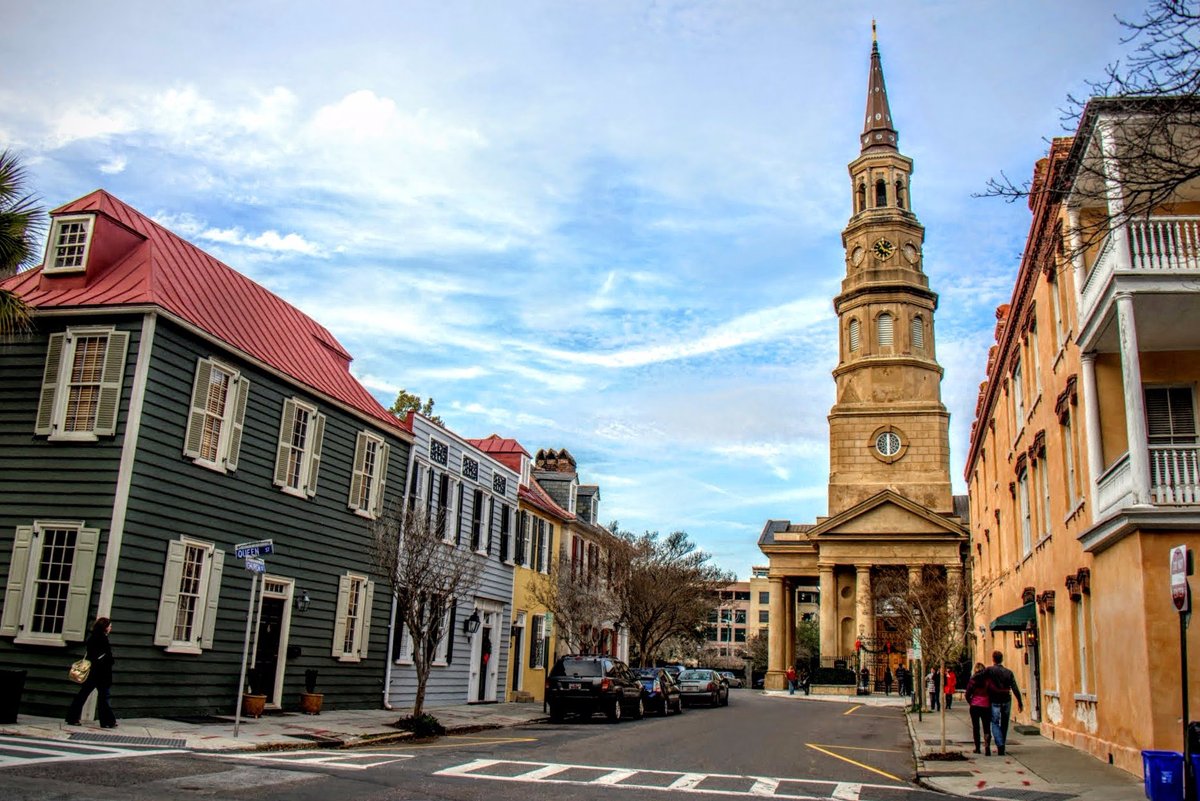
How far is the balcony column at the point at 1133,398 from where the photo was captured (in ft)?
49.4

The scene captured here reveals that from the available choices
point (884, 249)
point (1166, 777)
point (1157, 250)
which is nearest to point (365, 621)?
point (1166, 777)

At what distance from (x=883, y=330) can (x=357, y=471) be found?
169 feet

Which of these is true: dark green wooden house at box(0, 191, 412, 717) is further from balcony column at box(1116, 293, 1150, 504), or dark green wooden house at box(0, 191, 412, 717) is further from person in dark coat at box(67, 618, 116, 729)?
balcony column at box(1116, 293, 1150, 504)

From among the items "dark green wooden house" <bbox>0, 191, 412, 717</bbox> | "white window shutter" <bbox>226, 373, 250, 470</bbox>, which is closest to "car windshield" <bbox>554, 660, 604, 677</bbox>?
"dark green wooden house" <bbox>0, 191, 412, 717</bbox>

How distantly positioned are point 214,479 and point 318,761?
726cm

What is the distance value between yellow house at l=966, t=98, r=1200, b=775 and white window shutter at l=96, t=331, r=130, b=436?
13918 millimetres

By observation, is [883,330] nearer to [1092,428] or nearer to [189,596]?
[1092,428]

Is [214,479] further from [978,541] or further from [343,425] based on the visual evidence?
[978,541]

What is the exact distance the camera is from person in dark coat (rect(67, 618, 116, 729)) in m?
15.0

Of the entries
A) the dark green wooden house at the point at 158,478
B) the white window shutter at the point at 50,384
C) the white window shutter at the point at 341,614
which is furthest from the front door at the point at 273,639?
the white window shutter at the point at 50,384

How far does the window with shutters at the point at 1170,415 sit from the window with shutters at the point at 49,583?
56.0 ft

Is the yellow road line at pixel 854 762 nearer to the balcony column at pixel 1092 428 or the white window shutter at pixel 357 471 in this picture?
the balcony column at pixel 1092 428

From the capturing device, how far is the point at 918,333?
69.2m

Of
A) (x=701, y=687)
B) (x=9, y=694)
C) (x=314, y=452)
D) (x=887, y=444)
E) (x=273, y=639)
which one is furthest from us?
(x=887, y=444)
